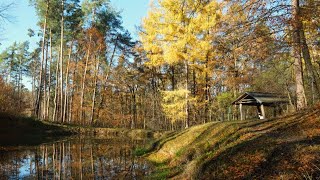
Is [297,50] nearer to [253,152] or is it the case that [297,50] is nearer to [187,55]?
[253,152]

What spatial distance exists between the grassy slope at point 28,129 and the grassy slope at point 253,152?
14377 mm

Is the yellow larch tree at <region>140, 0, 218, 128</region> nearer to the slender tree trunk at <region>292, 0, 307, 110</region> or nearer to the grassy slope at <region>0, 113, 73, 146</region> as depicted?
the slender tree trunk at <region>292, 0, 307, 110</region>

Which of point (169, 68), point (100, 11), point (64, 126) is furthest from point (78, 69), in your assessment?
point (64, 126)

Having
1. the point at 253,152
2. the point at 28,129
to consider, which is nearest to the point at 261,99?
the point at 253,152

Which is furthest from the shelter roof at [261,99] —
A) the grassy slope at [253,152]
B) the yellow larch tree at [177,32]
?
the grassy slope at [253,152]

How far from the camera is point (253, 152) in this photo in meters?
7.42

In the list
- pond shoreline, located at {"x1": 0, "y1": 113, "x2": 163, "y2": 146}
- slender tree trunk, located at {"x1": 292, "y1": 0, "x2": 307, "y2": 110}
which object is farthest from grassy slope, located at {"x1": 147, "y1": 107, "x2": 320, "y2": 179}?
pond shoreline, located at {"x1": 0, "y1": 113, "x2": 163, "y2": 146}

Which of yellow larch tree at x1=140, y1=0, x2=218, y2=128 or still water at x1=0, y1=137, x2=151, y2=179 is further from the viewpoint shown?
yellow larch tree at x1=140, y1=0, x2=218, y2=128

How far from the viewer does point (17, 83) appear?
7250 centimetres

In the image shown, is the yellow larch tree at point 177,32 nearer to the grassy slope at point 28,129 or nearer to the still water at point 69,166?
the still water at point 69,166

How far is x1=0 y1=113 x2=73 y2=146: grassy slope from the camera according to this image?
76.0 ft

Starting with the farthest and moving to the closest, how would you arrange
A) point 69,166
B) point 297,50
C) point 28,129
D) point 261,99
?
1. point 28,129
2. point 261,99
3. point 69,166
4. point 297,50

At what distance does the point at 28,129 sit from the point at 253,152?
72.7 ft

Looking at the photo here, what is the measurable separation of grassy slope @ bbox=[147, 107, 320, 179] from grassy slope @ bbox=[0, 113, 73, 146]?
566 inches
